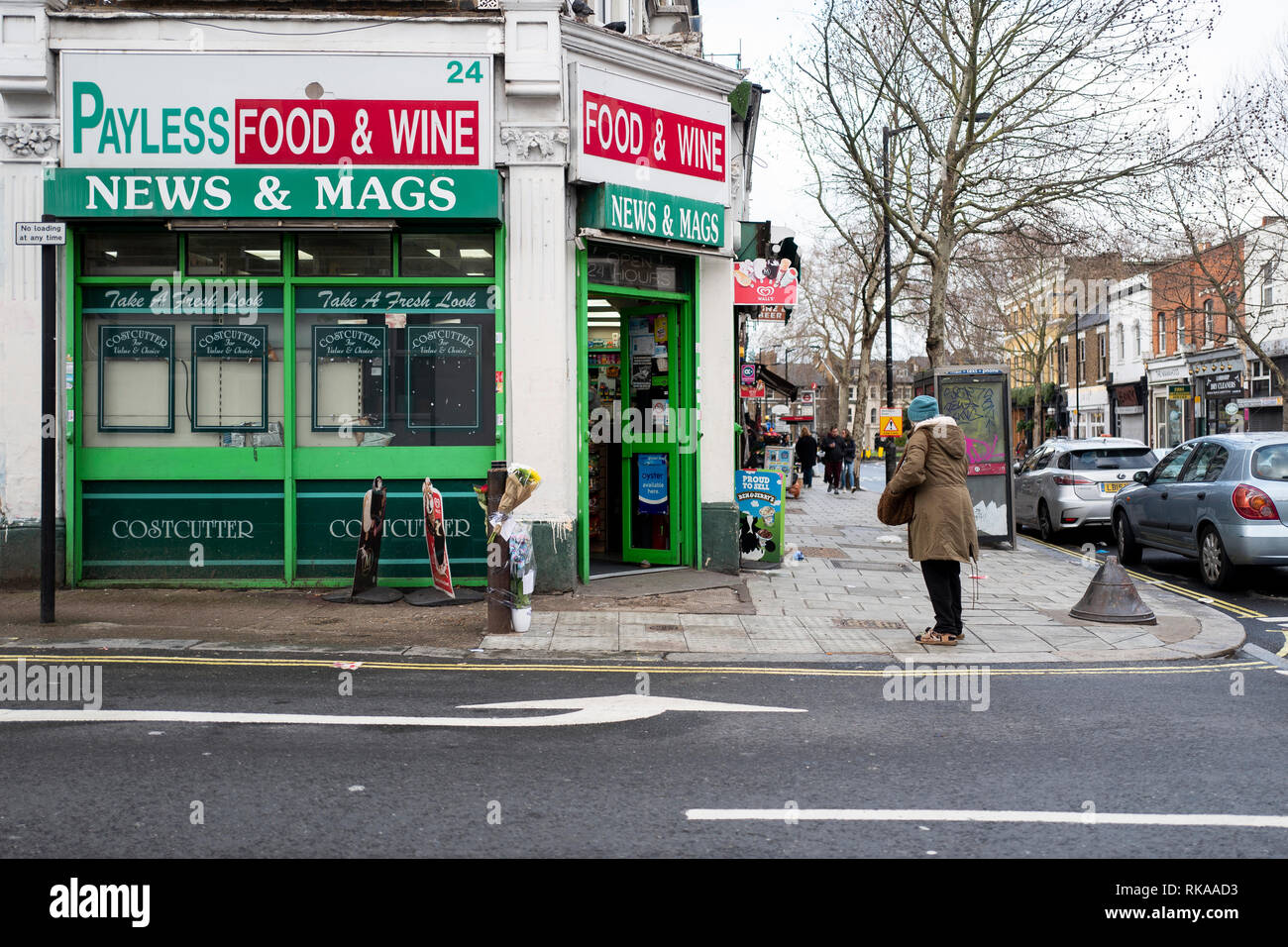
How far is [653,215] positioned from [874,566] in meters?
5.18

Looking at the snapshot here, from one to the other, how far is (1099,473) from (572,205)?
10.2 metres

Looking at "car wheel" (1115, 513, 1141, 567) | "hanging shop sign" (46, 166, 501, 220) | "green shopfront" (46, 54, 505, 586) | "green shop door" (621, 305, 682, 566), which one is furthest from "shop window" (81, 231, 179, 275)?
"car wheel" (1115, 513, 1141, 567)

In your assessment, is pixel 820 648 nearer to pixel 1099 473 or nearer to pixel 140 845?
pixel 140 845

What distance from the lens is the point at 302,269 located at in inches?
426

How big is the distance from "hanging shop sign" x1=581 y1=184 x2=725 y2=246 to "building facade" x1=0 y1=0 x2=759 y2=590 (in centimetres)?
5

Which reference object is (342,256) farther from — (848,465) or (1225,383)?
(1225,383)

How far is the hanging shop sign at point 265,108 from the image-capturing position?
1041 centimetres

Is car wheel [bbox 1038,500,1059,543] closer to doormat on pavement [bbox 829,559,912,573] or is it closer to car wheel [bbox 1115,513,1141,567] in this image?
car wheel [bbox 1115,513,1141,567]

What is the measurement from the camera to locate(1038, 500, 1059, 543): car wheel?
1812cm

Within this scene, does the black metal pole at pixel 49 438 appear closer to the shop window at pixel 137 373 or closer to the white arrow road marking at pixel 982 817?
the shop window at pixel 137 373

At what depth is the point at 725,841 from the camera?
422 centimetres

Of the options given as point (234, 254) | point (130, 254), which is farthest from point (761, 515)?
point (130, 254)
